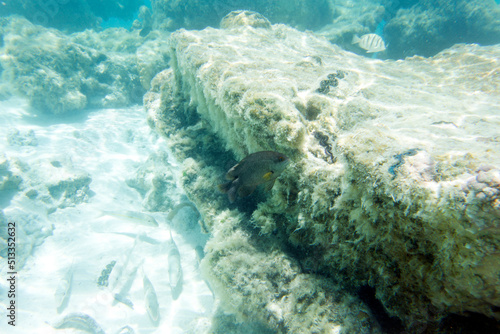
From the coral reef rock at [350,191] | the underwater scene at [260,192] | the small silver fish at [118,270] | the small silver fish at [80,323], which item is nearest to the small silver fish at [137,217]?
the underwater scene at [260,192]

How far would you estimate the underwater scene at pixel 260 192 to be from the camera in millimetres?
1347

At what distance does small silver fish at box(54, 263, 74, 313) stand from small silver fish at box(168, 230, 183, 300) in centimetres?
182

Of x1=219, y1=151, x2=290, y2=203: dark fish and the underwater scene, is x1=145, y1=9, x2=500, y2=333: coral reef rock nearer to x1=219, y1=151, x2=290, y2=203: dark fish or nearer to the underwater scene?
the underwater scene

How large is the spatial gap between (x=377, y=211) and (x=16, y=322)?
5.79 metres

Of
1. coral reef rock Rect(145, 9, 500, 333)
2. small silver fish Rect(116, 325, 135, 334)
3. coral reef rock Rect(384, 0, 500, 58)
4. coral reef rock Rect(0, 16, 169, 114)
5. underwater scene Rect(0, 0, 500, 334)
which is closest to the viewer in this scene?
coral reef rock Rect(145, 9, 500, 333)

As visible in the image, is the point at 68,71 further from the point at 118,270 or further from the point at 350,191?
the point at 350,191

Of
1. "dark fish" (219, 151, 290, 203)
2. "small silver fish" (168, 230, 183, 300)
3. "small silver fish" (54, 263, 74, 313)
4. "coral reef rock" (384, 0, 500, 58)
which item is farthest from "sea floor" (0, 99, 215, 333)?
"coral reef rock" (384, 0, 500, 58)

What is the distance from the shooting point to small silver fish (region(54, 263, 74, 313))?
397 cm

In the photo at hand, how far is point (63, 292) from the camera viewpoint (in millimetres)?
4070

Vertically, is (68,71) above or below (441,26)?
below

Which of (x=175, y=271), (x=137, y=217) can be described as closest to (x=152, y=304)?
(x=175, y=271)

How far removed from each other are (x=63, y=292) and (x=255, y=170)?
4.66 metres

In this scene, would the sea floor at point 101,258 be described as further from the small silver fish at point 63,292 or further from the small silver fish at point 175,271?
the small silver fish at point 175,271

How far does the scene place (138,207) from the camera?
20.0 ft
